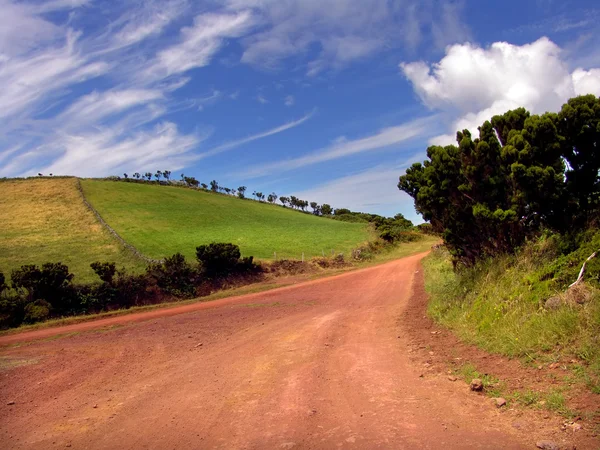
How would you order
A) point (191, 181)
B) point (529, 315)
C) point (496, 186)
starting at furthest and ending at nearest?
point (191, 181), point (496, 186), point (529, 315)

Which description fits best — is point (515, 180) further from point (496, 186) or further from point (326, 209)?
point (326, 209)

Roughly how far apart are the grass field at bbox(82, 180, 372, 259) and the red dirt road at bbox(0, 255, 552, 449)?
23.9 m

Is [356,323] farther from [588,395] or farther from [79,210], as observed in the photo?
[79,210]

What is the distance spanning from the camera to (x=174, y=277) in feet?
77.5

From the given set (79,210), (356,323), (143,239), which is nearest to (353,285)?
(356,323)

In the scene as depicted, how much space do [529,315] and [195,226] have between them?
4638cm

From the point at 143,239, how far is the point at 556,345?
37830mm

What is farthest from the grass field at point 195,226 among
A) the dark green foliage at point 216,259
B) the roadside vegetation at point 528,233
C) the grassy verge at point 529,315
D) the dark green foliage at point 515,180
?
the grassy verge at point 529,315

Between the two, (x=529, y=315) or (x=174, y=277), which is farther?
(x=174, y=277)

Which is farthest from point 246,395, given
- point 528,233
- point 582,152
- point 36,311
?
point 36,311

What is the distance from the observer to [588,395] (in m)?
4.37

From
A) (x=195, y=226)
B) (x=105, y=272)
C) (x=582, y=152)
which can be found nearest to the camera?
(x=582, y=152)

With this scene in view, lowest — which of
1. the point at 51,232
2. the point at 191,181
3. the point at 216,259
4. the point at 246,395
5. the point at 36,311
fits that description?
the point at 246,395

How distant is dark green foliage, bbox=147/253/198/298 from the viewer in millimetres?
23047
